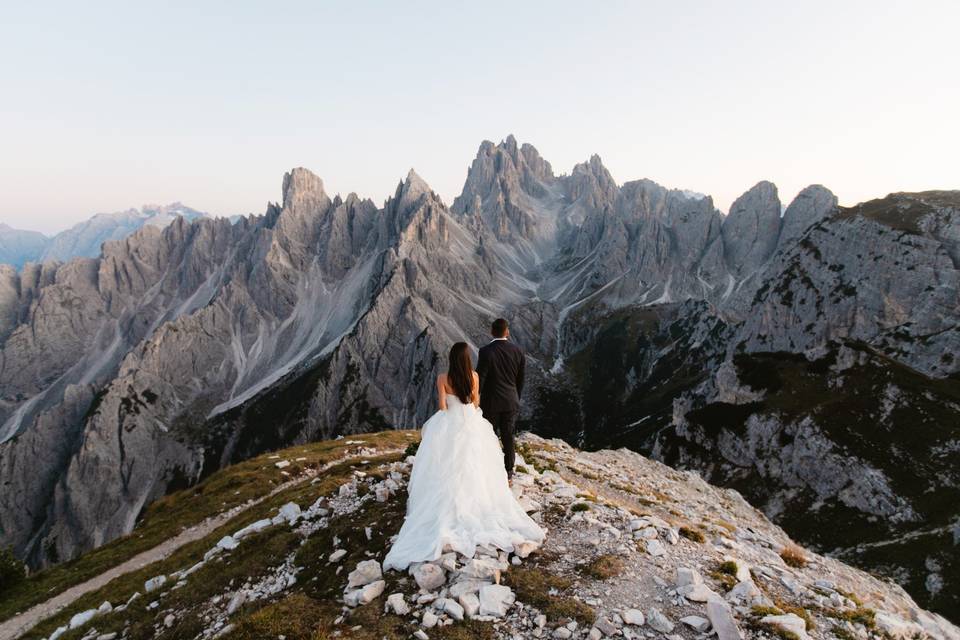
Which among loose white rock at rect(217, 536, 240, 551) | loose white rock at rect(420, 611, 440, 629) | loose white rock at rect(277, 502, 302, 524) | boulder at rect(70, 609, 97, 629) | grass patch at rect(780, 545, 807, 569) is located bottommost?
boulder at rect(70, 609, 97, 629)

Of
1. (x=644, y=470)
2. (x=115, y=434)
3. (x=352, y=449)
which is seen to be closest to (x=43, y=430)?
(x=115, y=434)

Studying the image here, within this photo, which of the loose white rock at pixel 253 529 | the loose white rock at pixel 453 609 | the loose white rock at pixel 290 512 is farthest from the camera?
the loose white rock at pixel 253 529

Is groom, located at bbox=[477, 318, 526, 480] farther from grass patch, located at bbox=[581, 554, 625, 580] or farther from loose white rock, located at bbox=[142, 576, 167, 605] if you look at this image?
loose white rock, located at bbox=[142, 576, 167, 605]

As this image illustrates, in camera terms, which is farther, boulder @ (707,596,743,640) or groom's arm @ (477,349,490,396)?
groom's arm @ (477,349,490,396)

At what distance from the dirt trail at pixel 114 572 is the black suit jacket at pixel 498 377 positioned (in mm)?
20969

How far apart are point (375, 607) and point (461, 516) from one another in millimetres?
2927

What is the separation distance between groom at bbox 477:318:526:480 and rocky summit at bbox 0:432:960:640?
3201mm

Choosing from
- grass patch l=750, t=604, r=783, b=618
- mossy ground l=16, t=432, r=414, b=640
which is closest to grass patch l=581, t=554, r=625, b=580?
grass patch l=750, t=604, r=783, b=618

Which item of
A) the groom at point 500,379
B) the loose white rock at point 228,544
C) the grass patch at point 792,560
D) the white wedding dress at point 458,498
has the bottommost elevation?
the loose white rock at point 228,544

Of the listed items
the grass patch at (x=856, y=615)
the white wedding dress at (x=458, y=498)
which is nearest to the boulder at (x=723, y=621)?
the grass patch at (x=856, y=615)

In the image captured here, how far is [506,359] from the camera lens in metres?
14.5

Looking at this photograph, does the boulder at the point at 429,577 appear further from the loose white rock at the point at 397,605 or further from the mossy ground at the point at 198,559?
the mossy ground at the point at 198,559

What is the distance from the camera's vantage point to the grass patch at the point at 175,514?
23922 mm

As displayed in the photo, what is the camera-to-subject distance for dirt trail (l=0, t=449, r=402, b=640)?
800 inches
